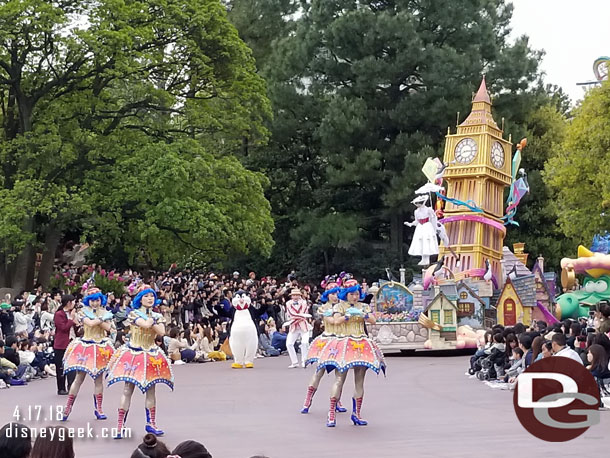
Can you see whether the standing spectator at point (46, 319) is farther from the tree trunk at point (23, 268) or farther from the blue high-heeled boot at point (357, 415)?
the blue high-heeled boot at point (357, 415)

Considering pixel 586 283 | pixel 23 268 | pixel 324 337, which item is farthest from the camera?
pixel 586 283

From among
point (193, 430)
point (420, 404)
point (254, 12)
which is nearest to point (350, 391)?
point (420, 404)

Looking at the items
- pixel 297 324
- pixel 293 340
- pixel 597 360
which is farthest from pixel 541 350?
pixel 293 340

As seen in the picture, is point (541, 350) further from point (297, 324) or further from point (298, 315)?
point (297, 324)

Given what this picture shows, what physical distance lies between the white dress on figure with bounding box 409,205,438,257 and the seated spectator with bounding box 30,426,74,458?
2420cm

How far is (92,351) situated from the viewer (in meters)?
13.0

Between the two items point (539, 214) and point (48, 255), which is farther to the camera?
point (539, 214)

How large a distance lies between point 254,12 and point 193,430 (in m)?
34.7

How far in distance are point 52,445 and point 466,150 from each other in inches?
1064

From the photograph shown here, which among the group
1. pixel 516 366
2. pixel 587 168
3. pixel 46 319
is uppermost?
pixel 587 168

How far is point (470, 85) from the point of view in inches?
1551

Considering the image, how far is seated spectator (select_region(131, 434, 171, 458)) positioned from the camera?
17.4 ft

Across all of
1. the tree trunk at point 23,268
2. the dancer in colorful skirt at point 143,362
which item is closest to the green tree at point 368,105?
the tree trunk at point 23,268

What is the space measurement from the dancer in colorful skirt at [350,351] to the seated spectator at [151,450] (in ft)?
22.6
